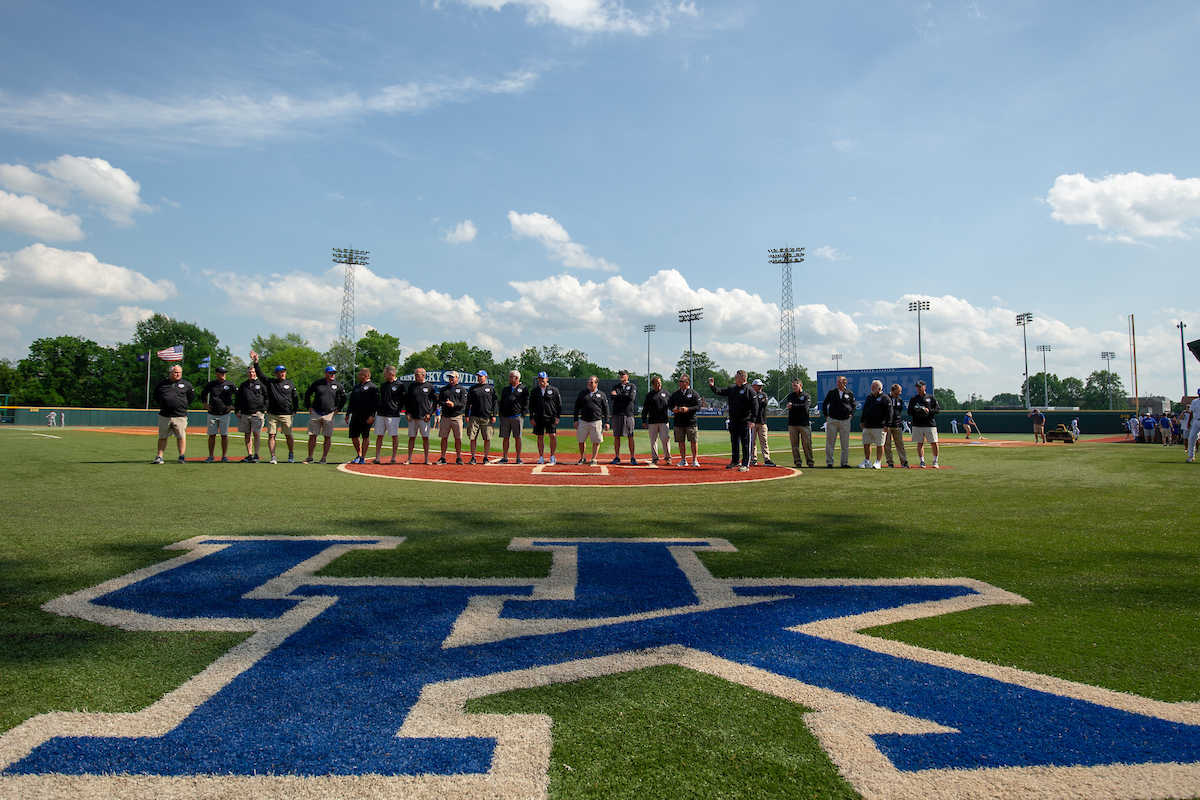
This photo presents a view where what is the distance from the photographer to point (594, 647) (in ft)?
9.16

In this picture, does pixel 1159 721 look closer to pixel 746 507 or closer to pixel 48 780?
pixel 48 780

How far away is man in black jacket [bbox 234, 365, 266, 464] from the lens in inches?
487

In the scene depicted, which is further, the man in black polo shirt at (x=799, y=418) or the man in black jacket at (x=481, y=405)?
the man in black polo shirt at (x=799, y=418)

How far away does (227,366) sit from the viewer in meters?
108

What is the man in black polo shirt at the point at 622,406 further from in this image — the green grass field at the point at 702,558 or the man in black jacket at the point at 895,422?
the man in black jacket at the point at 895,422

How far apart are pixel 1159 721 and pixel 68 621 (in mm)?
4397

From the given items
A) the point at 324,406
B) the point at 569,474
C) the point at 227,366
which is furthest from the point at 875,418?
the point at 227,366

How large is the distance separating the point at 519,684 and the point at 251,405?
1193 cm

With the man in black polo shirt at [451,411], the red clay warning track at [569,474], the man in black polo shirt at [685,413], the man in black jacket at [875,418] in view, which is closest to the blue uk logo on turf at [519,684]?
the red clay warning track at [569,474]

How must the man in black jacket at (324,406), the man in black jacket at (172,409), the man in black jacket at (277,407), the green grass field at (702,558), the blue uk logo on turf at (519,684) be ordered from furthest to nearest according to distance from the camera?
the man in black jacket at (324,406) < the man in black jacket at (277,407) < the man in black jacket at (172,409) < the green grass field at (702,558) < the blue uk logo on turf at (519,684)

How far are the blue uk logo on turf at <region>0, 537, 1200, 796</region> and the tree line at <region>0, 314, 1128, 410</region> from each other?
41.7 metres

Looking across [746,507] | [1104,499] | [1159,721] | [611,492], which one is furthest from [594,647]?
[1104,499]

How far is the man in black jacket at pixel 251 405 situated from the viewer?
12.4 meters

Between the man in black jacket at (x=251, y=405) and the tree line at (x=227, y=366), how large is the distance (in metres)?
34.6
